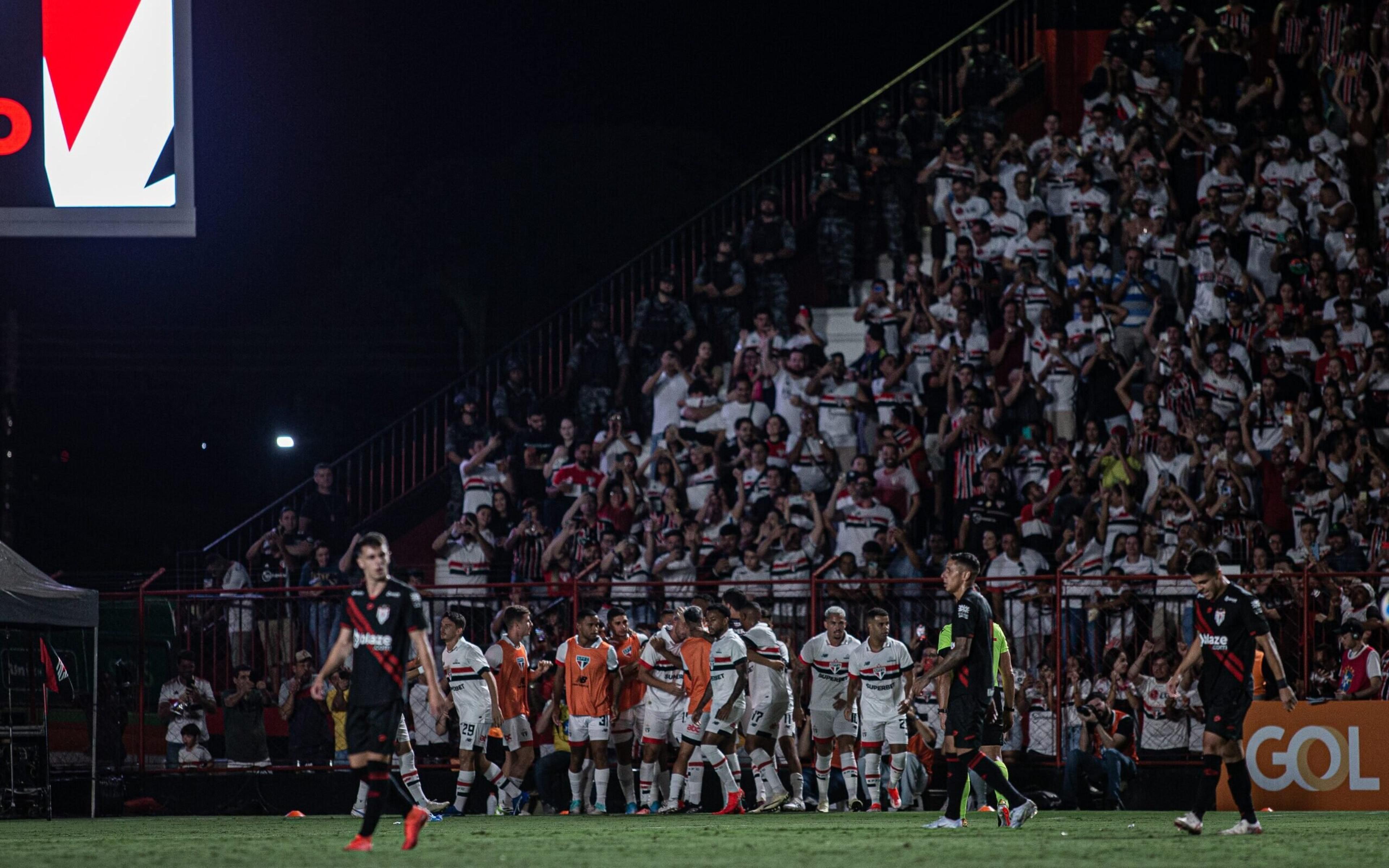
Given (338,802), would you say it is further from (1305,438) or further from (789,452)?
(1305,438)

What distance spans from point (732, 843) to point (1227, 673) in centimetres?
377

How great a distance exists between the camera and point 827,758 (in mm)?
18453

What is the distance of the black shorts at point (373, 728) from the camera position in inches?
447

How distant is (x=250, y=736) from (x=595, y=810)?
156 inches

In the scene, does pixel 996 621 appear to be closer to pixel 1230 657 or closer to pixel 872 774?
pixel 872 774

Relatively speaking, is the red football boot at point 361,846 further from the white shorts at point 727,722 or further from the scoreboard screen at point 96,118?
the scoreboard screen at point 96,118

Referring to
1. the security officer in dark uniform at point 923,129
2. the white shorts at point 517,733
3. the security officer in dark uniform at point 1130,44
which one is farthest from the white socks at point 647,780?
the security officer in dark uniform at point 1130,44

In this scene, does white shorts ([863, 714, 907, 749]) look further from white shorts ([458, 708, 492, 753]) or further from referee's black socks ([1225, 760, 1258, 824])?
referee's black socks ([1225, 760, 1258, 824])

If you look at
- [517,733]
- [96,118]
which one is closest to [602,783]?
[517,733]

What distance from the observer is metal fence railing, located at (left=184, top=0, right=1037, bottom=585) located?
24.5 meters

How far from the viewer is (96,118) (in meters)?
18.4

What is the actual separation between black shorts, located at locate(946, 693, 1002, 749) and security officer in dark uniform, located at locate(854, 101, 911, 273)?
10.9m

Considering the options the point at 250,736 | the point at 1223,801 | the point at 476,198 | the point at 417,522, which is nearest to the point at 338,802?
the point at 250,736

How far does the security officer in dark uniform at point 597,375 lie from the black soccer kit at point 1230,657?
1089cm
